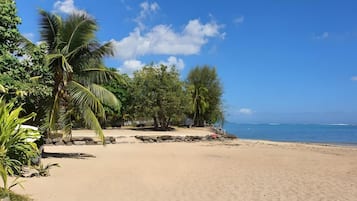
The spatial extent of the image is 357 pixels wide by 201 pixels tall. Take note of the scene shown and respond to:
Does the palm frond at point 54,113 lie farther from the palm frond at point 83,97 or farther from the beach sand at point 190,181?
the beach sand at point 190,181

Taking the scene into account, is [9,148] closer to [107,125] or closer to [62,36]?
[62,36]

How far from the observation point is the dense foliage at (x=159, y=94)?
1538 inches

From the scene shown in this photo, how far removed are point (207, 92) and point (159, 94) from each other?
36.6 feet

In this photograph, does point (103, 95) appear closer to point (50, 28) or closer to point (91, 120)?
point (91, 120)

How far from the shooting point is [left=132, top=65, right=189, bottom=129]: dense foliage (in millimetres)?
39062

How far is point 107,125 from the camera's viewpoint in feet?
145

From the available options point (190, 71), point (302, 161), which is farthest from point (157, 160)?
point (190, 71)

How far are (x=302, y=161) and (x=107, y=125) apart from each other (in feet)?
96.8

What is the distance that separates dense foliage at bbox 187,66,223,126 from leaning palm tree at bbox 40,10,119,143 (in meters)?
31.7

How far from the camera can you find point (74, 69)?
17125 mm

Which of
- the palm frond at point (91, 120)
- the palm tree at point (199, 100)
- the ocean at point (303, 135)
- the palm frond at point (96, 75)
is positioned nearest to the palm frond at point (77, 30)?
the palm frond at point (96, 75)

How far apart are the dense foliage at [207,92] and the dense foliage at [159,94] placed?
844cm

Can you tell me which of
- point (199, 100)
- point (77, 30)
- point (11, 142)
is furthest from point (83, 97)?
point (199, 100)

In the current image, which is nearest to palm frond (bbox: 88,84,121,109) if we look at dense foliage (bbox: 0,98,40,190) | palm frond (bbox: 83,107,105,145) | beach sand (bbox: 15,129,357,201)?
palm frond (bbox: 83,107,105,145)
